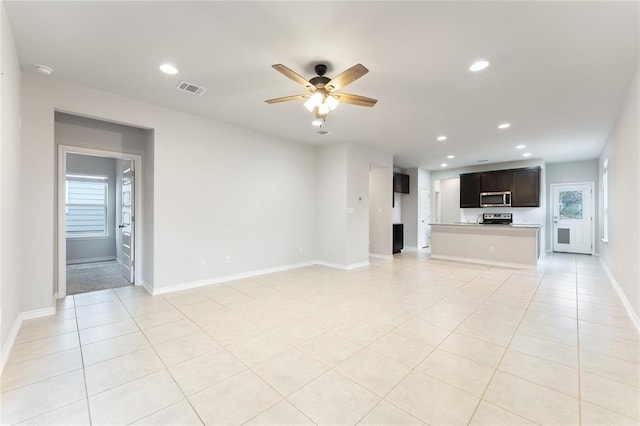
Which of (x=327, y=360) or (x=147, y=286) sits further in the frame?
(x=147, y=286)

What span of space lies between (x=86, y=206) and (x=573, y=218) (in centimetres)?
1348

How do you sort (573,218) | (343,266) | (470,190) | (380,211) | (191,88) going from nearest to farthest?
(191,88), (343,266), (380,211), (573,218), (470,190)

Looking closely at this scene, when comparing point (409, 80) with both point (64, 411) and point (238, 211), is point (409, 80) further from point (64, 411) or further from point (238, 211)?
point (64, 411)

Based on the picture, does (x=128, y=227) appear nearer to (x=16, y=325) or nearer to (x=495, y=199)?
(x=16, y=325)

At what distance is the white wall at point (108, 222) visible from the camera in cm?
647

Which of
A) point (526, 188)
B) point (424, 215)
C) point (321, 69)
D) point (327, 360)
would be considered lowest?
point (327, 360)

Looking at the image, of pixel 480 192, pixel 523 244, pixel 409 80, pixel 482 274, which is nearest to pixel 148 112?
pixel 409 80

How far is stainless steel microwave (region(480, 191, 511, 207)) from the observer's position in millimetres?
8234

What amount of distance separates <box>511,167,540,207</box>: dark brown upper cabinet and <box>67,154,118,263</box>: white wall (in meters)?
10.9

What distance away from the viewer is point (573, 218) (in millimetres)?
8375

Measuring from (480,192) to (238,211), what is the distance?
749 centimetres

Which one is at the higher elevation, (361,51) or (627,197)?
(361,51)

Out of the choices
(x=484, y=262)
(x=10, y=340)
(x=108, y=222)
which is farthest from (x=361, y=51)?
(x=108, y=222)

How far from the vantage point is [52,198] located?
11.2ft
